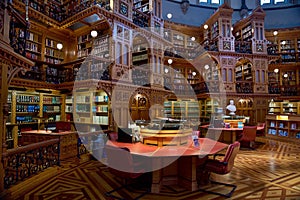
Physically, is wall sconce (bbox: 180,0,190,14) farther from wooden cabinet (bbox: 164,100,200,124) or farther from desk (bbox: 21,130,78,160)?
desk (bbox: 21,130,78,160)

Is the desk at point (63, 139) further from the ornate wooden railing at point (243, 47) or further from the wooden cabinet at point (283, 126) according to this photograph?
the ornate wooden railing at point (243, 47)

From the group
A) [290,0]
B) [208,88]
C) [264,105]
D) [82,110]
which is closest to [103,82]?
[82,110]

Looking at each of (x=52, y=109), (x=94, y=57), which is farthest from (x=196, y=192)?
(x=52, y=109)

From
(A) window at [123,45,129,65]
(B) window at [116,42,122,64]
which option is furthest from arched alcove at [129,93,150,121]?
(B) window at [116,42,122,64]

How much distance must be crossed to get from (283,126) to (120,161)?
861 centimetres

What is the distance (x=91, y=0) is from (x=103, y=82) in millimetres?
2937

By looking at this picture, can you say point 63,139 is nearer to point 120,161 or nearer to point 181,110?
point 120,161

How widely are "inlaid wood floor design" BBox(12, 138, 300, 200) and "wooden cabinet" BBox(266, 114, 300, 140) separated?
3.34m

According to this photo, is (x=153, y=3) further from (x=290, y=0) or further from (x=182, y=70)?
(x=290, y=0)

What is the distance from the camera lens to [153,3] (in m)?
10.5

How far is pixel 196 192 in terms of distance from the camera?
11.9 feet

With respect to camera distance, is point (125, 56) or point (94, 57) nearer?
point (94, 57)

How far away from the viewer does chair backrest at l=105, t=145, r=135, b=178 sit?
10.6 feet

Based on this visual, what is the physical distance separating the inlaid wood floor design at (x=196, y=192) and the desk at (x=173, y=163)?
16cm
